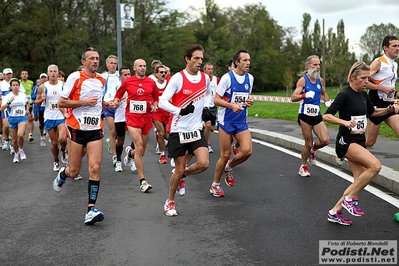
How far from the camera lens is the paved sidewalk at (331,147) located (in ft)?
25.7

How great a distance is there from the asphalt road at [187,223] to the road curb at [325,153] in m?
0.56

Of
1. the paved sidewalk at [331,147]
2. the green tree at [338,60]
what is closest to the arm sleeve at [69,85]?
the paved sidewalk at [331,147]

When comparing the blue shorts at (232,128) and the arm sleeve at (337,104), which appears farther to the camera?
the blue shorts at (232,128)

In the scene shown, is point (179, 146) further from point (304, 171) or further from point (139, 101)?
point (304, 171)

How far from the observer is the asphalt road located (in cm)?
498

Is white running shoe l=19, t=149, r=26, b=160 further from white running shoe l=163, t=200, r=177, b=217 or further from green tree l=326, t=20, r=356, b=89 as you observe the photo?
green tree l=326, t=20, r=356, b=89

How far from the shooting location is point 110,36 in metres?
53.0

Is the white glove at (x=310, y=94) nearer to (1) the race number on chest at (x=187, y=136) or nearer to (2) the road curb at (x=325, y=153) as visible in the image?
(2) the road curb at (x=325, y=153)

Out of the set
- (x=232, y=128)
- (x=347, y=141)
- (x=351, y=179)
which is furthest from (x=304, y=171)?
(x=347, y=141)

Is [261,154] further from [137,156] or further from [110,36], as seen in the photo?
[110,36]

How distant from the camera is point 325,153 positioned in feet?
34.1

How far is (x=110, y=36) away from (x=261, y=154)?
43.6 metres

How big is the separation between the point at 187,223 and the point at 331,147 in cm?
588

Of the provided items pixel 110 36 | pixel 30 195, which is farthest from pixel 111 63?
pixel 110 36
